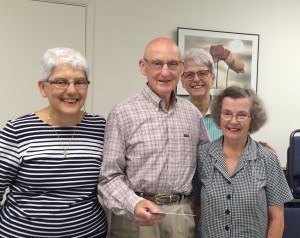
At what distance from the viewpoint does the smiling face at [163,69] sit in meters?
1.67

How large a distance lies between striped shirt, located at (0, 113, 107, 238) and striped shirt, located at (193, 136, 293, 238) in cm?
52

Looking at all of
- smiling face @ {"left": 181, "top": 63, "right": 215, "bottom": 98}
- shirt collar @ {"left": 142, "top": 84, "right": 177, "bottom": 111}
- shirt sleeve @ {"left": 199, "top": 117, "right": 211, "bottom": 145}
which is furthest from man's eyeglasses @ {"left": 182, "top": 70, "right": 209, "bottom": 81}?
shirt collar @ {"left": 142, "top": 84, "right": 177, "bottom": 111}

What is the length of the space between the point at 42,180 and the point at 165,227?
58cm

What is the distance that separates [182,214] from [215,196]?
0.16 meters

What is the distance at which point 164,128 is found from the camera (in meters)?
1.67

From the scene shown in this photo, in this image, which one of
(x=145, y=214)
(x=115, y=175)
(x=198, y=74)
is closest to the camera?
(x=145, y=214)

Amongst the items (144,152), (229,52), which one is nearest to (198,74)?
(144,152)

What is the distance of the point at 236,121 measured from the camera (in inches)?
66.8

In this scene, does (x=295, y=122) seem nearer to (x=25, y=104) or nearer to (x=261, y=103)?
(x=261, y=103)

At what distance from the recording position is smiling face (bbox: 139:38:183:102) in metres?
1.67

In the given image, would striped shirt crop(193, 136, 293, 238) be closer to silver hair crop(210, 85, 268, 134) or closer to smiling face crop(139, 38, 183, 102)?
silver hair crop(210, 85, 268, 134)

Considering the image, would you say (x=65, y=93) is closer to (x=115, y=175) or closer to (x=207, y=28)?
(x=115, y=175)

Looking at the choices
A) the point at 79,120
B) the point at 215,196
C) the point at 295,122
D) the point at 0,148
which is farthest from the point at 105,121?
the point at 295,122

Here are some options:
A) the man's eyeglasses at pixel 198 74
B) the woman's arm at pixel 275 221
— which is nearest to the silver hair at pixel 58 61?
the man's eyeglasses at pixel 198 74
